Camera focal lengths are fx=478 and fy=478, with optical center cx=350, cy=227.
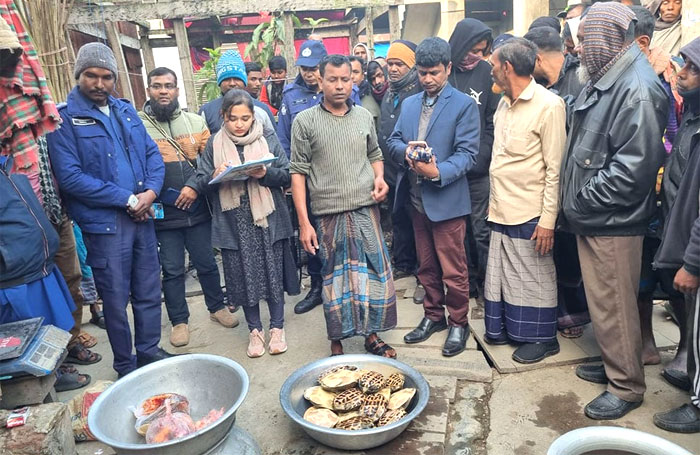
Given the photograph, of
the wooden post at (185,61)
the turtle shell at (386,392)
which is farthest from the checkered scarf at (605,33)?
the wooden post at (185,61)

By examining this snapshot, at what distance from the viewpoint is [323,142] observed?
10.5 feet

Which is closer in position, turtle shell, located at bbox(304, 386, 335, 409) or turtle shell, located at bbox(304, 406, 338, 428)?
turtle shell, located at bbox(304, 406, 338, 428)

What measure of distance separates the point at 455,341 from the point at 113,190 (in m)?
2.54

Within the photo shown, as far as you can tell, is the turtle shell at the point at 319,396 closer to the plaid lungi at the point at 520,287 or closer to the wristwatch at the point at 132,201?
the plaid lungi at the point at 520,287

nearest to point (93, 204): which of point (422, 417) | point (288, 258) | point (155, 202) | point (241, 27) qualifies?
point (155, 202)

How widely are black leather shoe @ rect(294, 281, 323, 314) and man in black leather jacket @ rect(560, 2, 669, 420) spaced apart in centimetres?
247

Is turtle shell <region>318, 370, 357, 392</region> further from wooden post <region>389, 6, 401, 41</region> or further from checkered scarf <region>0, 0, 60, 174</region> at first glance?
wooden post <region>389, 6, 401, 41</region>

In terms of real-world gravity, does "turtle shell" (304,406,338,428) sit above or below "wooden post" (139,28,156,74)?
below

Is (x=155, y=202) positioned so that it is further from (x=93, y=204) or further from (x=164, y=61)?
(x=164, y=61)

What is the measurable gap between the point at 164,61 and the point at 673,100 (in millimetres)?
12571

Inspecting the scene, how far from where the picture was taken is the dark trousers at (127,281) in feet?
10.3

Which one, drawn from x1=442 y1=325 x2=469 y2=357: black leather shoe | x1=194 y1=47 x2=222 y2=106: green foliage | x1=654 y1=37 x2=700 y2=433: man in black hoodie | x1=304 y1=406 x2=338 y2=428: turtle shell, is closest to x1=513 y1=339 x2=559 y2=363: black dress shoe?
x1=442 y1=325 x2=469 y2=357: black leather shoe

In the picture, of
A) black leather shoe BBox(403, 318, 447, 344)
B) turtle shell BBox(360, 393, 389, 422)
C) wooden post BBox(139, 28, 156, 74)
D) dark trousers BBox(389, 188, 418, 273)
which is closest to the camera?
turtle shell BBox(360, 393, 389, 422)

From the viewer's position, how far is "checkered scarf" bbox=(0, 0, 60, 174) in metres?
1.91
